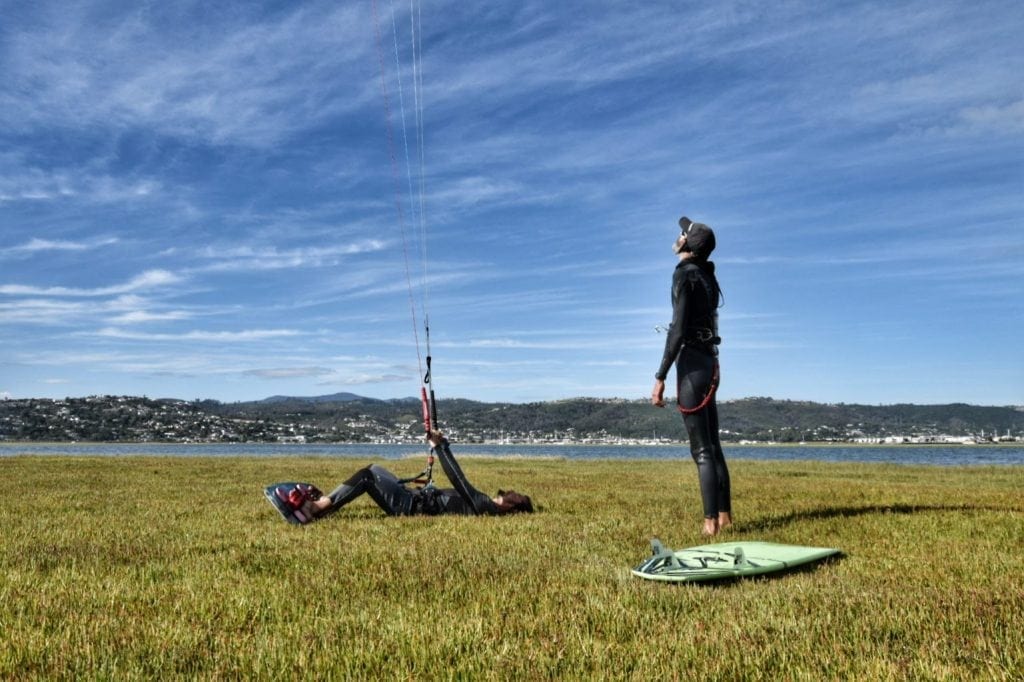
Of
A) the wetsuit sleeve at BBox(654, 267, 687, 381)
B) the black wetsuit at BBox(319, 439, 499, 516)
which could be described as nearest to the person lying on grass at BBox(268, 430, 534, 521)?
the black wetsuit at BBox(319, 439, 499, 516)

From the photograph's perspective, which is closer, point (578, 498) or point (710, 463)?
point (710, 463)

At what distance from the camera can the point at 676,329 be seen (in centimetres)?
1027

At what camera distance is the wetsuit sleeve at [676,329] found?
33.6 feet

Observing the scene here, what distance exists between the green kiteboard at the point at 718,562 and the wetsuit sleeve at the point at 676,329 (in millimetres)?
2896

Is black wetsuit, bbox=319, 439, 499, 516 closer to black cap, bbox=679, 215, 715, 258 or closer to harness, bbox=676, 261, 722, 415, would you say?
harness, bbox=676, 261, 722, 415

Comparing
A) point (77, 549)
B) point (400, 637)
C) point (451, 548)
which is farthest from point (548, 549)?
point (77, 549)

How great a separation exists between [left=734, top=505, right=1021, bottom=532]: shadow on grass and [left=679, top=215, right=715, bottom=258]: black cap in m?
4.02

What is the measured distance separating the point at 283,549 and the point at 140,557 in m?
1.57

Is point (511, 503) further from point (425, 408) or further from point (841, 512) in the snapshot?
point (841, 512)

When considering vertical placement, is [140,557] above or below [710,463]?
below

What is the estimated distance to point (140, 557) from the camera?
8383mm

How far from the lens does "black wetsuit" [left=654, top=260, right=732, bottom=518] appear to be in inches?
404

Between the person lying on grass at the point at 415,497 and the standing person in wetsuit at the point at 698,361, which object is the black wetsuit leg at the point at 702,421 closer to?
the standing person in wetsuit at the point at 698,361

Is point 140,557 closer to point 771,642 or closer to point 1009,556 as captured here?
point 771,642
